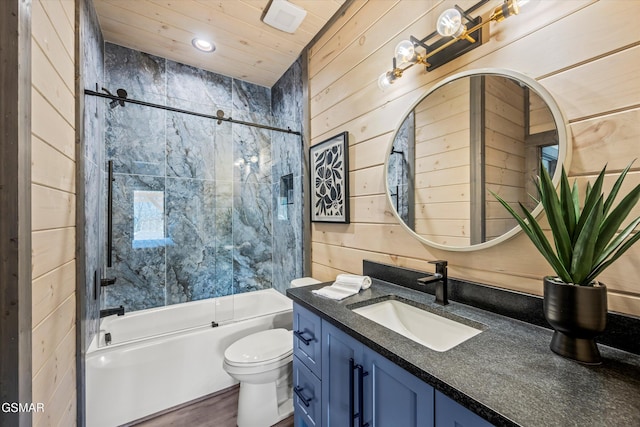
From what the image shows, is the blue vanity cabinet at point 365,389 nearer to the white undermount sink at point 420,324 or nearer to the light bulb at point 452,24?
the white undermount sink at point 420,324

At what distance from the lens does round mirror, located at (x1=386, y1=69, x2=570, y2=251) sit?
918mm

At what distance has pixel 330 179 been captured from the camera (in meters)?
1.96

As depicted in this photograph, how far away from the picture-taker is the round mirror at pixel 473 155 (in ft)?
3.01

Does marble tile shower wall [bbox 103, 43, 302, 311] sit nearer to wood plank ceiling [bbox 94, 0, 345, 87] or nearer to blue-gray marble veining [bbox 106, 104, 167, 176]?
blue-gray marble veining [bbox 106, 104, 167, 176]

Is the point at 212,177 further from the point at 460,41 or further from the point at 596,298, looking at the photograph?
the point at 596,298

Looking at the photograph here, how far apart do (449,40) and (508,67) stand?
310 mm

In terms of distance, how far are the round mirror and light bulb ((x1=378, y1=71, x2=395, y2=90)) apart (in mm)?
213

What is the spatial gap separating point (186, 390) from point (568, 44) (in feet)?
8.69

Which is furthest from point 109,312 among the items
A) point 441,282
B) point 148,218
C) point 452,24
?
point 452,24

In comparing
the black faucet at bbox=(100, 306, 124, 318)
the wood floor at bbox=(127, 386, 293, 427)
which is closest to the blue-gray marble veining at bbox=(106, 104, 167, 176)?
the black faucet at bbox=(100, 306, 124, 318)

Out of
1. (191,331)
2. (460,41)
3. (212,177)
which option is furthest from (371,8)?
(191,331)

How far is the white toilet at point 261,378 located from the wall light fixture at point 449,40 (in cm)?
175

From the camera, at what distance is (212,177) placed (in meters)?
2.65

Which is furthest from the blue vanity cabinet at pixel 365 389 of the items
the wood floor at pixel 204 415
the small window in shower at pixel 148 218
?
the small window in shower at pixel 148 218
